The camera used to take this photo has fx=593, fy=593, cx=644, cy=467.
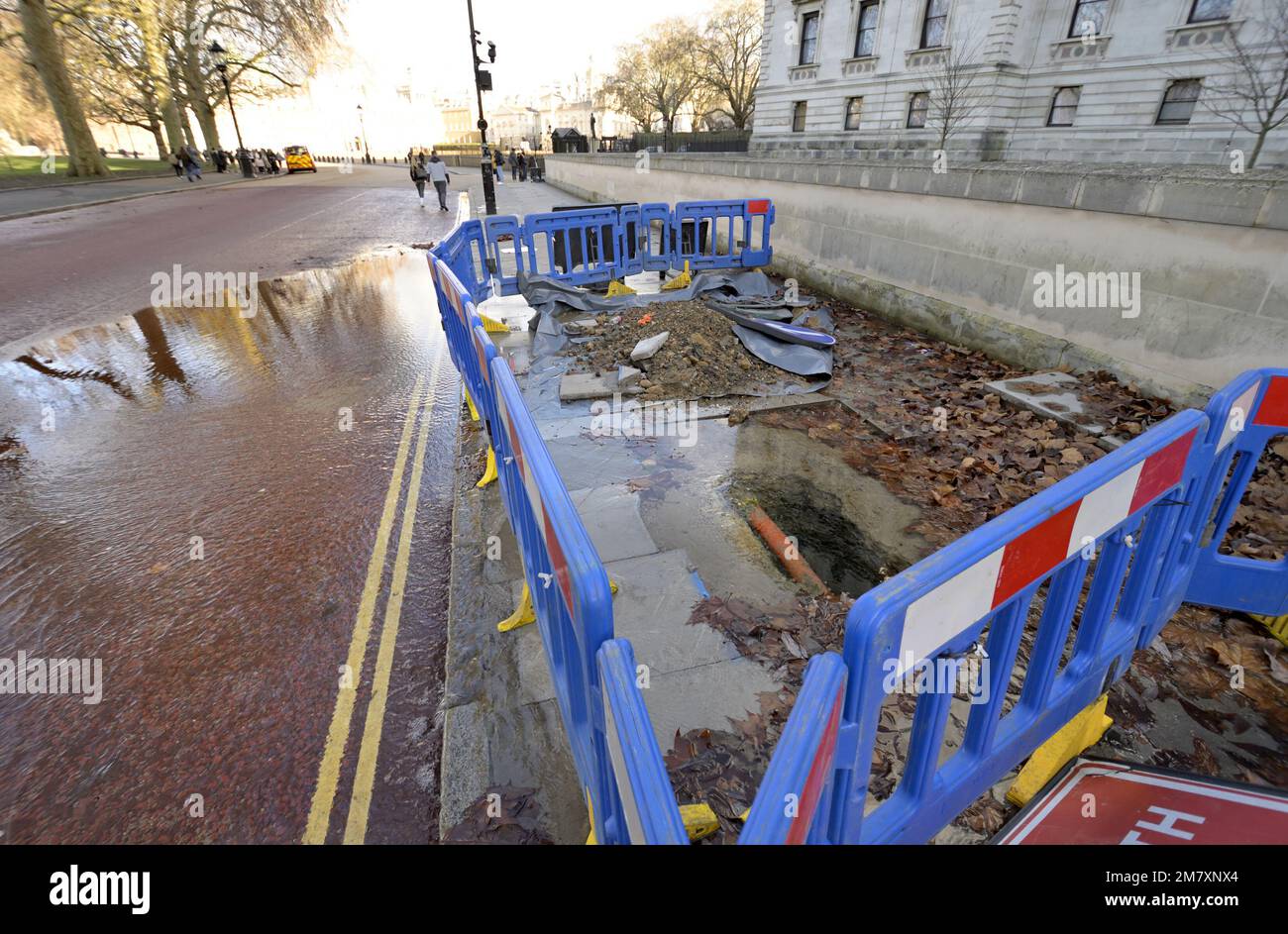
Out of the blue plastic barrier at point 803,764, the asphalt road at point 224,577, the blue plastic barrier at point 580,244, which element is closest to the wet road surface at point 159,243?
the asphalt road at point 224,577

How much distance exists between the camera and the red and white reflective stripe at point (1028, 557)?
1557 mm

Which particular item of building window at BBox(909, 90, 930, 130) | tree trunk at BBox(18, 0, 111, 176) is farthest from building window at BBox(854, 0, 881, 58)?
tree trunk at BBox(18, 0, 111, 176)

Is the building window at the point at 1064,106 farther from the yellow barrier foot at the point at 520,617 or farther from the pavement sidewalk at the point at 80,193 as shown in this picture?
the pavement sidewalk at the point at 80,193

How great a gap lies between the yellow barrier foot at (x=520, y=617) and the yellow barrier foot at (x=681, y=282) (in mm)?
8967

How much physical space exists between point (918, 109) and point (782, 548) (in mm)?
31852

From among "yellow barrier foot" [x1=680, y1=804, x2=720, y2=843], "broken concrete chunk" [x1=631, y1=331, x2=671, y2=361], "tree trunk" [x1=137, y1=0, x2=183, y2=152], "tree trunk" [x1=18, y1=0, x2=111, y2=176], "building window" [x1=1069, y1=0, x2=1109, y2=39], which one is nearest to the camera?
"yellow barrier foot" [x1=680, y1=804, x2=720, y2=843]

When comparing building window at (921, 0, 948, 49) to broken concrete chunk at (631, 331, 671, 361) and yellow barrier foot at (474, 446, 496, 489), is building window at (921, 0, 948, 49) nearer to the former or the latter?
broken concrete chunk at (631, 331, 671, 361)

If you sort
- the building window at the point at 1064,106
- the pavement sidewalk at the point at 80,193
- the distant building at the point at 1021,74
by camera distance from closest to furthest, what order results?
the distant building at the point at 1021,74 → the pavement sidewalk at the point at 80,193 → the building window at the point at 1064,106

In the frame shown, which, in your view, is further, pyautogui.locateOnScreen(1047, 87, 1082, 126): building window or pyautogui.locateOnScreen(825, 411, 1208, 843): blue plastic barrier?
pyautogui.locateOnScreen(1047, 87, 1082, 126): building window

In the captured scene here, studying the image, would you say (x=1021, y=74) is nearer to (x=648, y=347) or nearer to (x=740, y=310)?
(x=740, y=310)

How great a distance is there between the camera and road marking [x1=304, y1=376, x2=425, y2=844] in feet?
8.64

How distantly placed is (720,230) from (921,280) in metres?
6.49

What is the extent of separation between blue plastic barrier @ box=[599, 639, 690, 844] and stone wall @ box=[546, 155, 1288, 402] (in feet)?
21.3
